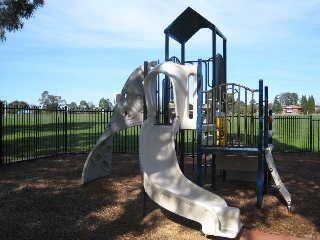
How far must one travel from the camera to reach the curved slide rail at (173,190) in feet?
13.3

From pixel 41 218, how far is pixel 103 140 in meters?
2.40

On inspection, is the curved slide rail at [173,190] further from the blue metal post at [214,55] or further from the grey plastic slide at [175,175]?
the blue metal post at [214,55]

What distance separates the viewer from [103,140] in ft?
23.2

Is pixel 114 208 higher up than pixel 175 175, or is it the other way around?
pixel 175 175

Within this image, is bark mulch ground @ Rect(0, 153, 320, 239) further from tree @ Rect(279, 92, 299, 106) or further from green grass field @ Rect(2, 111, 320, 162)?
tree @ Rect(279, 92, 299, 106)

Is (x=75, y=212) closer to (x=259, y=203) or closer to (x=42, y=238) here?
(x=42, y=238)

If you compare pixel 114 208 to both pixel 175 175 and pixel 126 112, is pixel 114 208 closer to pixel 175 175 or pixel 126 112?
pixel 175 175

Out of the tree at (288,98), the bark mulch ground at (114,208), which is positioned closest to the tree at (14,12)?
the bark mulch ground at (114,208)

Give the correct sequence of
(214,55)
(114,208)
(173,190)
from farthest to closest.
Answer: (214,55) → (114,208) → (173,190)

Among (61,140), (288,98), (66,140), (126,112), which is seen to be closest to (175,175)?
A: (126,112)

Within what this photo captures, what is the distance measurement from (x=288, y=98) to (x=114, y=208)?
467 feet

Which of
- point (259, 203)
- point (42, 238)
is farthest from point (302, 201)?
point (42, 238)

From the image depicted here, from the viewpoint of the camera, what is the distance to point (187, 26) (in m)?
7.76

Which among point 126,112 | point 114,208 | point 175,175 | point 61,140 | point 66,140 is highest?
point 126,112
